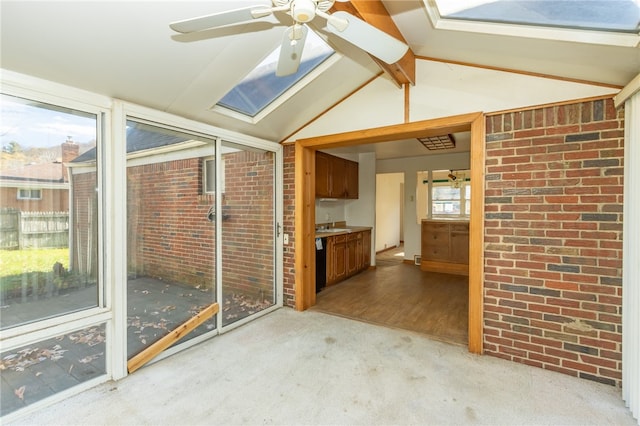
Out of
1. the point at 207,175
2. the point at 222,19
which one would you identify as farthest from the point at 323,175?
the point at 222,19

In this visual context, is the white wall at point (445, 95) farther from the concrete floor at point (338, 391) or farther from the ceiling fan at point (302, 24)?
the concrete floor at point (338, 391)

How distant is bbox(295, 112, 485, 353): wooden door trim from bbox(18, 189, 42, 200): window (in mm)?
2318

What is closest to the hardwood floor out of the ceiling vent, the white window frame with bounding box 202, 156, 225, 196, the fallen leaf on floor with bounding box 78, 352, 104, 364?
the white window frame with bounding box 202, 156, 225, 196

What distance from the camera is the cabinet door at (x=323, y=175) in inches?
192

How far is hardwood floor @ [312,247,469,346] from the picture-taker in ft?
10.6

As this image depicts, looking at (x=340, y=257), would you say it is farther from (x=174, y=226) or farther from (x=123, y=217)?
(x=123, y=217)

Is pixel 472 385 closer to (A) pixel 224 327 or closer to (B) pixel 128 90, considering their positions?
(A) pixel 224 327

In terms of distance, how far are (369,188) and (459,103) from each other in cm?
369

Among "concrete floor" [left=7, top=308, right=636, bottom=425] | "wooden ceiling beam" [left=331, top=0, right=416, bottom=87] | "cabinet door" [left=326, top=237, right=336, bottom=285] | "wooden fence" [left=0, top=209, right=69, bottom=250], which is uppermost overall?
"wooden ceiling beam" [left=331, top=0, right=416, bottom=87]

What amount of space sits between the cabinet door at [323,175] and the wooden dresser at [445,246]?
2304mm

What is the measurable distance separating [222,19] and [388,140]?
7.34 feet

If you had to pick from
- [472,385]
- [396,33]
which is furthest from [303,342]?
[396,33]

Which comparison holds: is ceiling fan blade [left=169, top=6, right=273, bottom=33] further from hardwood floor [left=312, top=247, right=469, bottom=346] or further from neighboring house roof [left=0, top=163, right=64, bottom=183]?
hardwood floor [left=312, top=247, right=469, bottom=346]

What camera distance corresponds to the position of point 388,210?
912 centimetres
